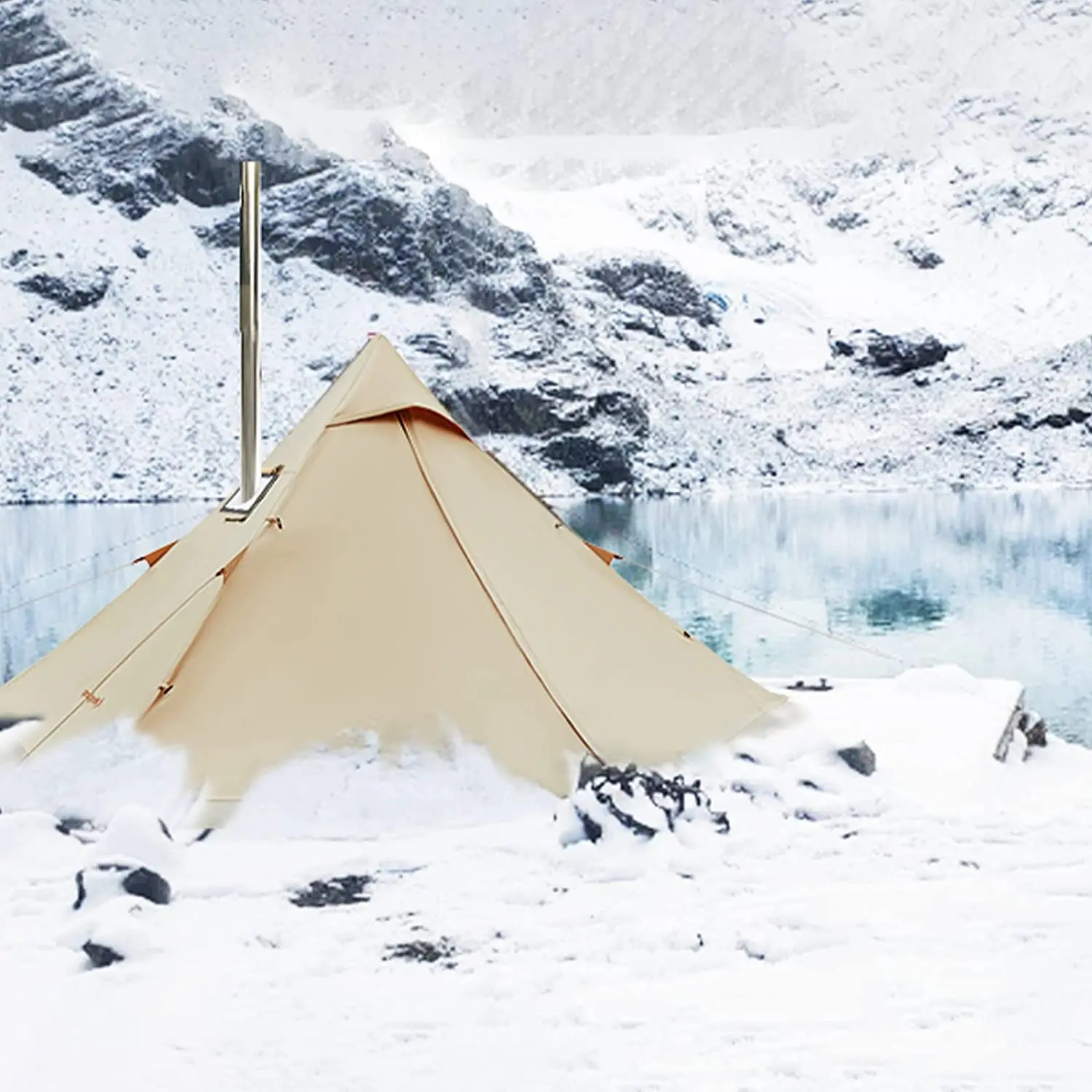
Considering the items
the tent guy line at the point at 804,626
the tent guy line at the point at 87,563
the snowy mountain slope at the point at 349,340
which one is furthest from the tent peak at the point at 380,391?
the snowy mountain slope at the point at 349,340

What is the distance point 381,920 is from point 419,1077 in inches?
47.9

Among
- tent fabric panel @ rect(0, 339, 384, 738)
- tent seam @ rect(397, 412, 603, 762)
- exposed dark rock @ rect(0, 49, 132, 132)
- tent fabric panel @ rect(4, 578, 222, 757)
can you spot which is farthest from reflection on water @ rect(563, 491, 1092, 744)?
A: exposed dark rock @ rect(0, 49, 132, 132)

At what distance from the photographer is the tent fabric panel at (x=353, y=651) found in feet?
20.4

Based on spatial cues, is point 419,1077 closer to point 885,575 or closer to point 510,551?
point 510,551

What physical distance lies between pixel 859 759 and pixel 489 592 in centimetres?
197

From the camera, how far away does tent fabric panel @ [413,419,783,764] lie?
261 inches

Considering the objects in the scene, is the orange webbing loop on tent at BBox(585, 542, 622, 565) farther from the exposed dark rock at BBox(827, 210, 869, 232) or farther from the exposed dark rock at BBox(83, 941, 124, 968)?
the exposed dark rock at BBox(827, 210, 869, 232)

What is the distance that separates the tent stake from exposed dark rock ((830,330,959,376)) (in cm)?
9819

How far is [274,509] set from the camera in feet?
23.0

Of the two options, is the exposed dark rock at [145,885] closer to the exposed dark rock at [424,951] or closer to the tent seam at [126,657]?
the exposed dark rock at [424,951]

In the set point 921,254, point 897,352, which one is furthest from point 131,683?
point 921,254

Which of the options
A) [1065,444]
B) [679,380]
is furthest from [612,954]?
[679,380]

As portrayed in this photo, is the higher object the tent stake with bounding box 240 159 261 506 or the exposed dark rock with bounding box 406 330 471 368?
the exposed dark rock with bounding box 406 330 471 368

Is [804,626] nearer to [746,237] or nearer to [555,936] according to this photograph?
[555,936]
